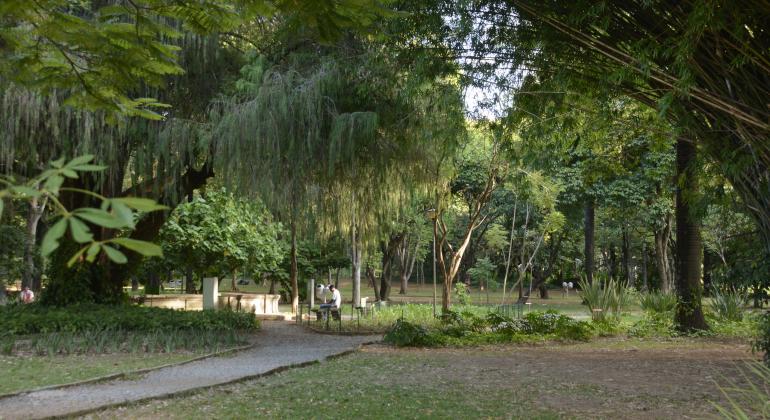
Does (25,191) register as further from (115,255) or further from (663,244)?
(663,244)

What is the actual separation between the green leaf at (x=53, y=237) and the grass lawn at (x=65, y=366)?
7.46m

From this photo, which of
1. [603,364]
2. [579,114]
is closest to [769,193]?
[579,114]

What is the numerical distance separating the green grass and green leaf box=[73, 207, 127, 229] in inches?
213

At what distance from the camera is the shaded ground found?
702 cm

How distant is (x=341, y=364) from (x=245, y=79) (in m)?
5.60

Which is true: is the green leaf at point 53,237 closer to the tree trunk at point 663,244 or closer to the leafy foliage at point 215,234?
the leafy foliage at point 215,234

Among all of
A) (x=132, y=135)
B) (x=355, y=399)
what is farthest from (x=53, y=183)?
(x=132, y=135)

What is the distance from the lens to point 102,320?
43.3ft

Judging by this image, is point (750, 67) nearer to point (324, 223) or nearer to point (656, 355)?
point (656, 355)

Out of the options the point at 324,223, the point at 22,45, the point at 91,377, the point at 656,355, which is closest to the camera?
the point at 22,45

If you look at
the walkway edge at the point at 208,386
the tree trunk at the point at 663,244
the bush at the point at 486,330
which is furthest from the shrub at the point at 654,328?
the tree trunk at the point at 663,244

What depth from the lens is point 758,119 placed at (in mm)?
5688

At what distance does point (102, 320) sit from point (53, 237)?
12.5 metres

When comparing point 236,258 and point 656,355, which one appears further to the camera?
point 236,258
